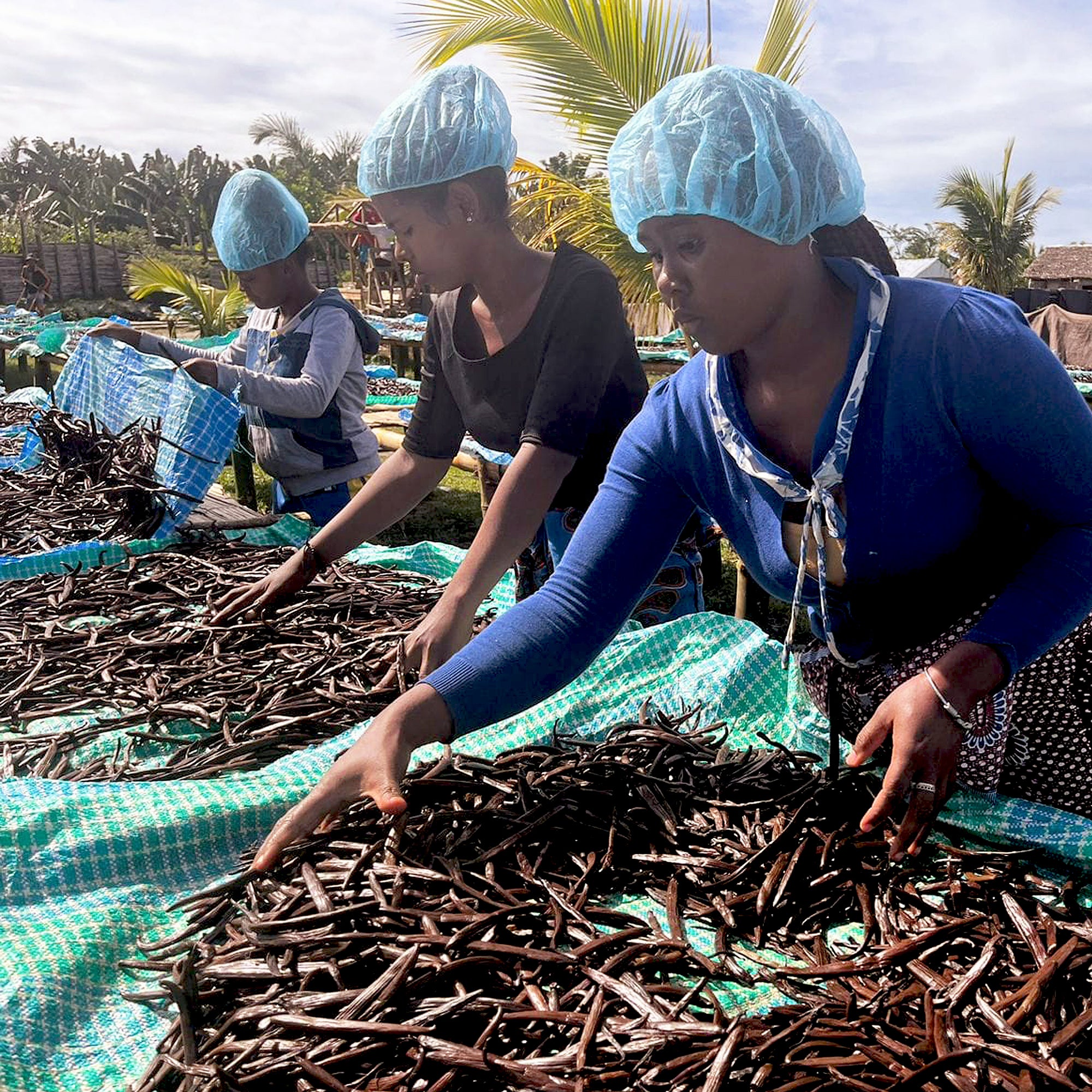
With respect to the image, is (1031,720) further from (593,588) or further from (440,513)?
(440,513)

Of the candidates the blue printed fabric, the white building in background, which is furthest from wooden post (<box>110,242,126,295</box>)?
the blue printed fabric

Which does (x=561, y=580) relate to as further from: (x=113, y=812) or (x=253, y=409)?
(x=253, y=409)

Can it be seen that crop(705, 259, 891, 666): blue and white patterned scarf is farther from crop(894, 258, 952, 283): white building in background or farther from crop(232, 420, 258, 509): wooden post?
crop(894, 258, 952, 283): white building in background

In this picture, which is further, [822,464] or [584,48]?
[584,48]

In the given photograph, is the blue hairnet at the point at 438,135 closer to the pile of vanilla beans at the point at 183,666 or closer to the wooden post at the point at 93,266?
the pile of vanilla beans at the point at 183,666

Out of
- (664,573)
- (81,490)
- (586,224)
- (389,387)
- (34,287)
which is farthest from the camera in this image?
(34,287)

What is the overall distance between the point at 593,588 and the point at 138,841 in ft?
2.97

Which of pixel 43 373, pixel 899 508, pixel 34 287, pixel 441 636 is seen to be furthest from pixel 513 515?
pixel 34 287

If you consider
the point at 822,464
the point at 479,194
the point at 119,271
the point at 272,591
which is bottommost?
the point at 272,591

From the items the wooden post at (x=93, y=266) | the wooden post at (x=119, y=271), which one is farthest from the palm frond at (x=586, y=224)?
the wooden post at (x=119, y=271)

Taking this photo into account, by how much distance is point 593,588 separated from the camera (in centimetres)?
184

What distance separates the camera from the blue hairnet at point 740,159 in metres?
1.59

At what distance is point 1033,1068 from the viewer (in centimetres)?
Result: 112

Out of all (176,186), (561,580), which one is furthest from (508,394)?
(176,186)
